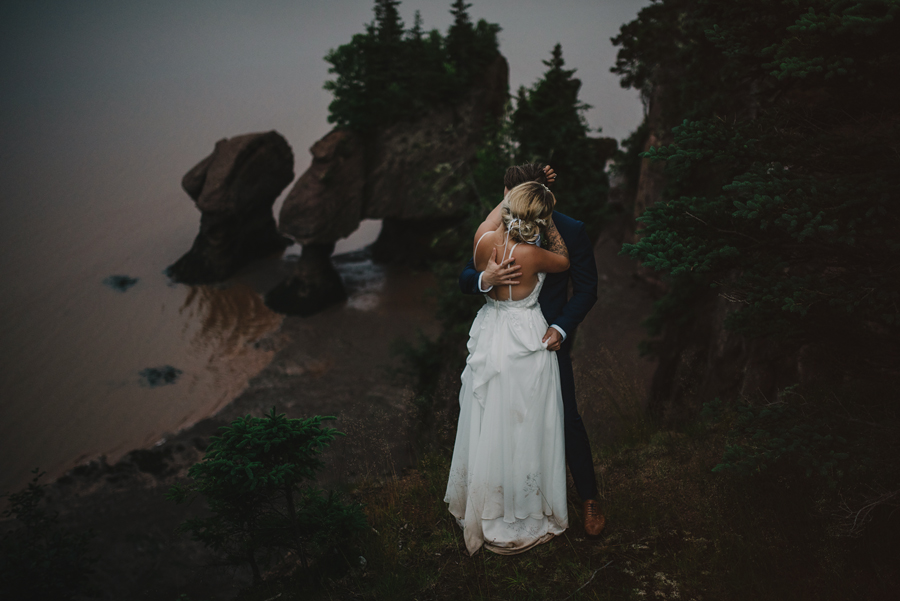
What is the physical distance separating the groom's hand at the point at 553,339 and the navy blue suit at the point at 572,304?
0.18ft

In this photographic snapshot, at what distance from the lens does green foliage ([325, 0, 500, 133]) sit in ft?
50.6

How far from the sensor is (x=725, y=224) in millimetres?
2828

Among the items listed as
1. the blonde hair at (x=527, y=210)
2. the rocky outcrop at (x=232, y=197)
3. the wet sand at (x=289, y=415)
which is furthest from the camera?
the rocky outcrop at (x=232, y=197)

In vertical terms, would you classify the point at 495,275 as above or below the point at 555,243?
below

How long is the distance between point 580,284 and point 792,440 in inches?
51.3

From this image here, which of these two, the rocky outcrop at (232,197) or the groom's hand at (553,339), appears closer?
the groom's hand at (553,339)

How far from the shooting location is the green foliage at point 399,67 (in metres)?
15.4

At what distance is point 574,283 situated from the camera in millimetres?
2932

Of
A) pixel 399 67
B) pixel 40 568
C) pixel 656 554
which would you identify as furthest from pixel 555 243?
pixel 399 67

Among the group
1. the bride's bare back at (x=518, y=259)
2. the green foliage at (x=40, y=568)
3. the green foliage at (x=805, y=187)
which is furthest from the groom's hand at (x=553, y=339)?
the green foliage at (x=40, y=568)

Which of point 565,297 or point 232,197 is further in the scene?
point 232,197

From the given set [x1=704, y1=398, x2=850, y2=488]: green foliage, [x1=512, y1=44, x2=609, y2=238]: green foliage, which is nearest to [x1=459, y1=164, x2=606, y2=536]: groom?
[x1=704, y1=398, x2=850, y2=488]: green foliage

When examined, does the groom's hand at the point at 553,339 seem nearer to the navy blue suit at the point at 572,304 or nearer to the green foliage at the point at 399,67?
the navy blue suit at the point at 572,304

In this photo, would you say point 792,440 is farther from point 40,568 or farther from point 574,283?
point 40,568
